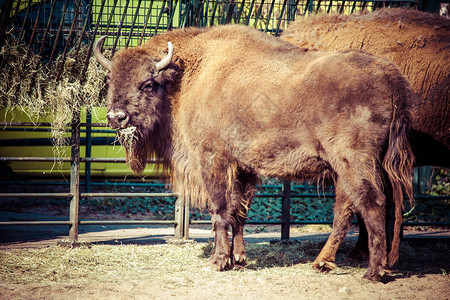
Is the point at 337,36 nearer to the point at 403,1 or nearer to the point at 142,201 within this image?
the point at 403,1

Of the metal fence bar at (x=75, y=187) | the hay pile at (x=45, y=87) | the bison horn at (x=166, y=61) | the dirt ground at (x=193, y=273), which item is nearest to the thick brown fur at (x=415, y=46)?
the dirt ground at (x=193, y=273)

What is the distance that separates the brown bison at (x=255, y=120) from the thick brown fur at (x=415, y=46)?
0.75 m

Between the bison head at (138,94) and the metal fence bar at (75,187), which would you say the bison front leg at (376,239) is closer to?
the bison head at (138,94)

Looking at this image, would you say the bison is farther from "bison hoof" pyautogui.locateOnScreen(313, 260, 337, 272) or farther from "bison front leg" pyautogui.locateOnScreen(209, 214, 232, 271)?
"bison front leg" pyautogui.locateOnScreen(209, 214, 232, 271)

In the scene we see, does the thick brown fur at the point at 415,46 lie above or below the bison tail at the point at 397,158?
above

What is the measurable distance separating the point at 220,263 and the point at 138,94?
204 cm

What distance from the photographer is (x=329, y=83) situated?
4.96m

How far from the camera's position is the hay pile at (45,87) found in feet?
20.6

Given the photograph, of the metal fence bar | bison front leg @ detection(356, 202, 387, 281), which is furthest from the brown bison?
the metal fence bar

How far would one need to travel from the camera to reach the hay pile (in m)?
6.29

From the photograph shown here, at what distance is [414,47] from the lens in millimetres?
5785

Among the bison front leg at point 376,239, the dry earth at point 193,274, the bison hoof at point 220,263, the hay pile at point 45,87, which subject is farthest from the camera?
the hay pile at point 45,87

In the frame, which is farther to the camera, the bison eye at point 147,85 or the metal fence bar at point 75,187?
the metal fence bar at point 75,187

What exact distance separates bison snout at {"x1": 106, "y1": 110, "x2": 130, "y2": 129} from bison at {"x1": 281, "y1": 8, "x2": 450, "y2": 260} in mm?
2424
